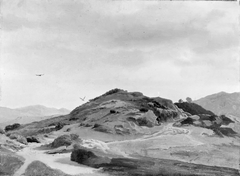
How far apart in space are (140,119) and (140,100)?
13.6m

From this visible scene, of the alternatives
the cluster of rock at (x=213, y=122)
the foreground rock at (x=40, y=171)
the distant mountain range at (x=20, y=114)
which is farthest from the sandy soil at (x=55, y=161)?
the cluster of rock at (x=213, y=122)

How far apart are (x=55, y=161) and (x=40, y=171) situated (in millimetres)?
3995

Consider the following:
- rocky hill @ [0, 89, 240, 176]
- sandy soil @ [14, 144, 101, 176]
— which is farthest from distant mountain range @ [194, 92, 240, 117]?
sandy soil @ [14, 144, 101, 176]

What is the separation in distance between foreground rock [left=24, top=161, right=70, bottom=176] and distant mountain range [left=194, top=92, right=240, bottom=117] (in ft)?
162

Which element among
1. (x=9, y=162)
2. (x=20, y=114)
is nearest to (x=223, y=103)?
(x=9, y=162)

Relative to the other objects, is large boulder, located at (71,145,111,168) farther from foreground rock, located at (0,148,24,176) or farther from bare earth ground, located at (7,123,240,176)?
foreground rock, located at (0,148,24,176)

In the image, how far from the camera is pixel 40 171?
3603 cm

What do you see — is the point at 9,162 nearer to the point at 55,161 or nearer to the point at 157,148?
the point at 55,161

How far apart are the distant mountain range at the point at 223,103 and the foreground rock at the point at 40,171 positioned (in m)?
49.3

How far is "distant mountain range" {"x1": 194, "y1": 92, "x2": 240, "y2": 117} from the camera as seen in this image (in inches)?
3019

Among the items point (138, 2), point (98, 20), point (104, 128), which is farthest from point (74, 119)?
point (138, 2)

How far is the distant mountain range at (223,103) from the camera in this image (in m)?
76.7

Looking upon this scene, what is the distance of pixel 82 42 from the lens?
162 ft

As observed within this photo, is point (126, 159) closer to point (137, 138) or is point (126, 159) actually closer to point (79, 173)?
point (79, 173)
